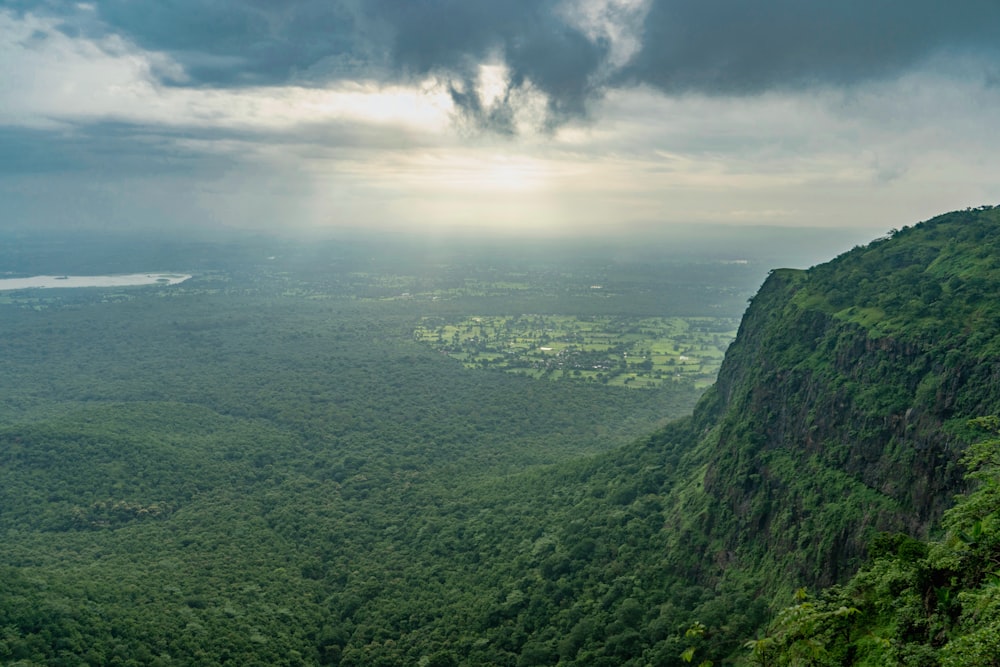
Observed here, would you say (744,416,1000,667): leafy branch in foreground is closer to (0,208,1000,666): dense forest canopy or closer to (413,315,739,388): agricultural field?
(0,208,1000,666): dense forest canopy

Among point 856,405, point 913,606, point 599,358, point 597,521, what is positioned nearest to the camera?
point 913,606

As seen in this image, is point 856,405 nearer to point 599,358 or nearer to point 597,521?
point 597,521

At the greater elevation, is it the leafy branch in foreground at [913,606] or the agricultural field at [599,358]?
the leafy branch in foreground at [913,606]

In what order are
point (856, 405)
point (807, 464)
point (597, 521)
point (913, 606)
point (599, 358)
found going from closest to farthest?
point (913, 606)
point (856, 405)
point (807, 464)
point (597, 521)
point (599, 358)

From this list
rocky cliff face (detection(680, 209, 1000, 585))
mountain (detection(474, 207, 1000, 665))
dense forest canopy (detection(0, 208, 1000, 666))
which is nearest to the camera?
dense forest canopy (detection(0, 208, 1000, 666))

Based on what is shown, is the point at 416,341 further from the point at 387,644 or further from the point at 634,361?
the point at 387,644

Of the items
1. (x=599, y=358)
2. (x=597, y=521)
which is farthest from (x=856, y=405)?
(x=599, y=358)

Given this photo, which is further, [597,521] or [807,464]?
[597,521]

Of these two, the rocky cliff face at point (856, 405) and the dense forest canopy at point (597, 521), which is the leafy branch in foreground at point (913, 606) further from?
the rocky cliff face at point (856, 405)

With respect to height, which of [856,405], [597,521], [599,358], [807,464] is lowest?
[599,358]

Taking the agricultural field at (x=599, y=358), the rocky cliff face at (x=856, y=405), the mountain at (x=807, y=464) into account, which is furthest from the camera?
the agricultural field at (x=599, y=358)

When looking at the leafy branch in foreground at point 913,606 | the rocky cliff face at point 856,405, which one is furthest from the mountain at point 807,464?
the leafy branch in foreground at point 913,606

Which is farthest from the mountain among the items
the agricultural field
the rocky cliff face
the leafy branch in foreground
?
the agricultural field
